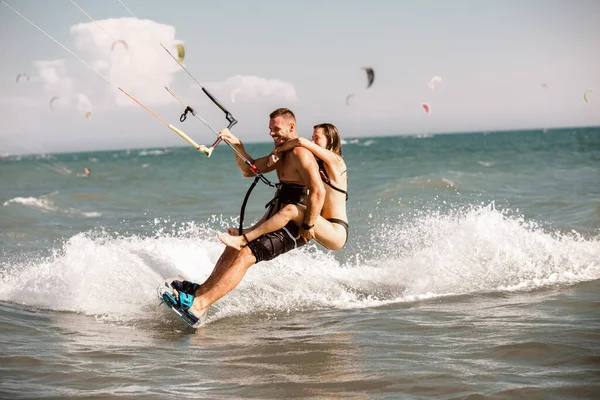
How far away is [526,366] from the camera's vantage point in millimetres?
4547

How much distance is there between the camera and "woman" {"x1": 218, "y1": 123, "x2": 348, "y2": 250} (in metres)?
5.63

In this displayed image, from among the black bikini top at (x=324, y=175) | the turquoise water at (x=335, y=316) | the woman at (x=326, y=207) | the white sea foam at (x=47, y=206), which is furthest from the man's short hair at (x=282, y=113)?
the white sea foam at (x=47, y=206)

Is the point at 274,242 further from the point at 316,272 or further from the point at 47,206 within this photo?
the point at 47,206

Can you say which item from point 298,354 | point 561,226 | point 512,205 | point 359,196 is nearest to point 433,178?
point 359,196

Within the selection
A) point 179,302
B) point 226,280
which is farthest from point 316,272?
point 179,302

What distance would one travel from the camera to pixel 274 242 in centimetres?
566

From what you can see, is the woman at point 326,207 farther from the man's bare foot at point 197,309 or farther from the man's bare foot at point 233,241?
the man's bare foot at point 197,309

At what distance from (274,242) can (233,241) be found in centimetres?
33

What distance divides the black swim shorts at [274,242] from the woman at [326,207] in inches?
1.9

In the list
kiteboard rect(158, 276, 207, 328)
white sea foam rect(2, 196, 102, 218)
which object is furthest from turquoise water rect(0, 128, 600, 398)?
white sea foam rect(2, 196, 102, 218)

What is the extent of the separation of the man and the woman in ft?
0.22

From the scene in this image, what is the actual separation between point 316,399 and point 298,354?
914 millimetres

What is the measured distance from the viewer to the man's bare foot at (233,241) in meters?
5.52

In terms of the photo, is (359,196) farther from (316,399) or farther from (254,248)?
(316,399)
